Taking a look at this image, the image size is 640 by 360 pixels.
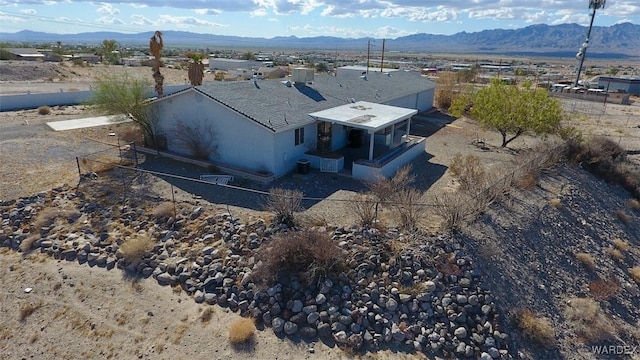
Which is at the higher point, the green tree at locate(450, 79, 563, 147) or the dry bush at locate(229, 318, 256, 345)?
the green tree at locate(450, 79, 563, 147)

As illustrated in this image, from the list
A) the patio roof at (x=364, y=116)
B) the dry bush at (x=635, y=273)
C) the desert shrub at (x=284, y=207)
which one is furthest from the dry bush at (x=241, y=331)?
the dry bush at (x=635, y=273)

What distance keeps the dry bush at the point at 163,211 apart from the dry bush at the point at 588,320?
1504 centimetres

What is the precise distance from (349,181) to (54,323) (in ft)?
42.9

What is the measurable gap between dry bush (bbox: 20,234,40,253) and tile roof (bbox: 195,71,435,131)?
9845 millimetres

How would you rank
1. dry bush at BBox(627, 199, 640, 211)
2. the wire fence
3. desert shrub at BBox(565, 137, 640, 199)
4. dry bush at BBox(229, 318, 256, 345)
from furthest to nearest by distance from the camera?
desert shrub at BBox(565, 137, 640, 199)
dry bush at BBox(627, 199, 640, 211)
the wire fence
dry bush at BBox(229, 318, 256, 345)

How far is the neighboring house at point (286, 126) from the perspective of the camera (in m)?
20.2

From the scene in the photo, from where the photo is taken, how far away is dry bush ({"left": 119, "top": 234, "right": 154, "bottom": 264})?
14.6 m

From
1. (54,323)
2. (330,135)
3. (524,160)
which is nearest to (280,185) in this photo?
(330,135)

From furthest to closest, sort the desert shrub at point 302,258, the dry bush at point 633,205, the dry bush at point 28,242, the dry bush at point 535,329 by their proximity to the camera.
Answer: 1. the dry bush at point 633,205
2. the dry bush at point 28,242
3. the desert shrub at point 302,258
4. the dry bush at point 535,329

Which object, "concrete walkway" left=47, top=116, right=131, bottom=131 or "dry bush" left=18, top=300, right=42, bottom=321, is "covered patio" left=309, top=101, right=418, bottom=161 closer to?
"dry bush" left=18, top=300, right=42, bottom=321

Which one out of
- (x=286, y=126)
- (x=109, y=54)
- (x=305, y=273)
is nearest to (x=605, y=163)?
(x=286, y=126)

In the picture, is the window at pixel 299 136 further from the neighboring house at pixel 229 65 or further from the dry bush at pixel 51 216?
the neighboring house at pixel 229 65

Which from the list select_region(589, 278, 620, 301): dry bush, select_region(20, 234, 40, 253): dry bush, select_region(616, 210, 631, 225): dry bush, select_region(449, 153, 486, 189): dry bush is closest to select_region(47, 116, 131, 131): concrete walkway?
select_region(20, 234, 40, 253): dry bush

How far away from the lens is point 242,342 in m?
11.4
